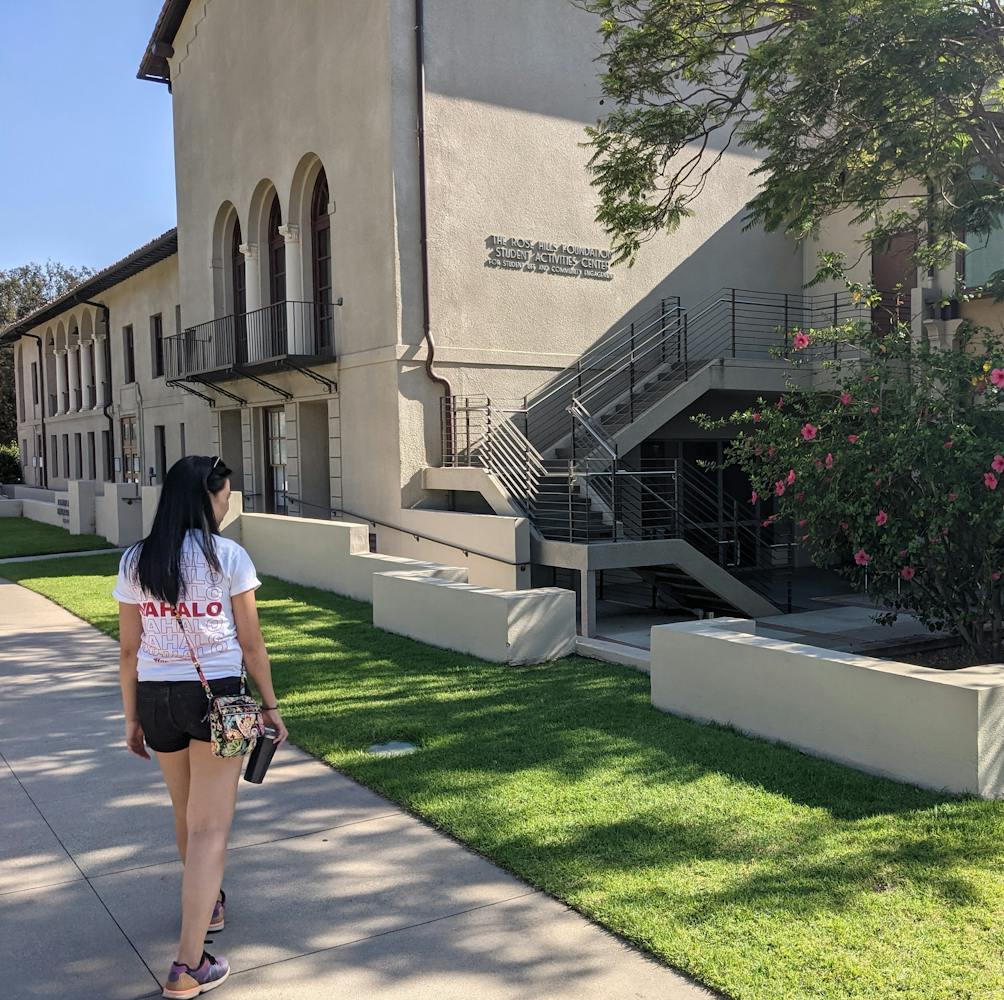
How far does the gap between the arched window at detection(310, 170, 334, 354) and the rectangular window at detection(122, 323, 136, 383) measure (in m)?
13.2

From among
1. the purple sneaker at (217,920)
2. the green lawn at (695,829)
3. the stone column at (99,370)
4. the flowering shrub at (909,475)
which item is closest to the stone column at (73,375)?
the stone column at (99,370)

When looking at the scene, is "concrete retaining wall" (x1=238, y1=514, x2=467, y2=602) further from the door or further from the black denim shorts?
the black denim shorts

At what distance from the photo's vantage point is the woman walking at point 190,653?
347 cm

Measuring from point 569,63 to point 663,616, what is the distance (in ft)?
30.7

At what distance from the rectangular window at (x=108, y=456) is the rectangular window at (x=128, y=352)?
3.05 meters

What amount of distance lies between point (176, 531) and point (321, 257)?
1494 centimetres

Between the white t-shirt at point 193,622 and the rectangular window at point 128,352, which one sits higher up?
the rectangular window at point 128,352

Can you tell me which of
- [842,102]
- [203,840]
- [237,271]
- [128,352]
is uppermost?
[237,271]

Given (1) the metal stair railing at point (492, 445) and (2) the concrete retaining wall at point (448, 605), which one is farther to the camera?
(1) the metal stair railing at point (492, 445)

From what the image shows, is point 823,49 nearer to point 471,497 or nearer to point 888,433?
point 888,433

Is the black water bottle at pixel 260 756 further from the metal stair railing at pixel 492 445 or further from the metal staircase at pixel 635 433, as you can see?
the metal stair railing at pixel 492 445

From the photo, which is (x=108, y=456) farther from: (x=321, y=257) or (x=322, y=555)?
(x=322, y=555)

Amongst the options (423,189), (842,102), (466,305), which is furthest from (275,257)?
(842,102)

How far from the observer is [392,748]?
20.7 feet
